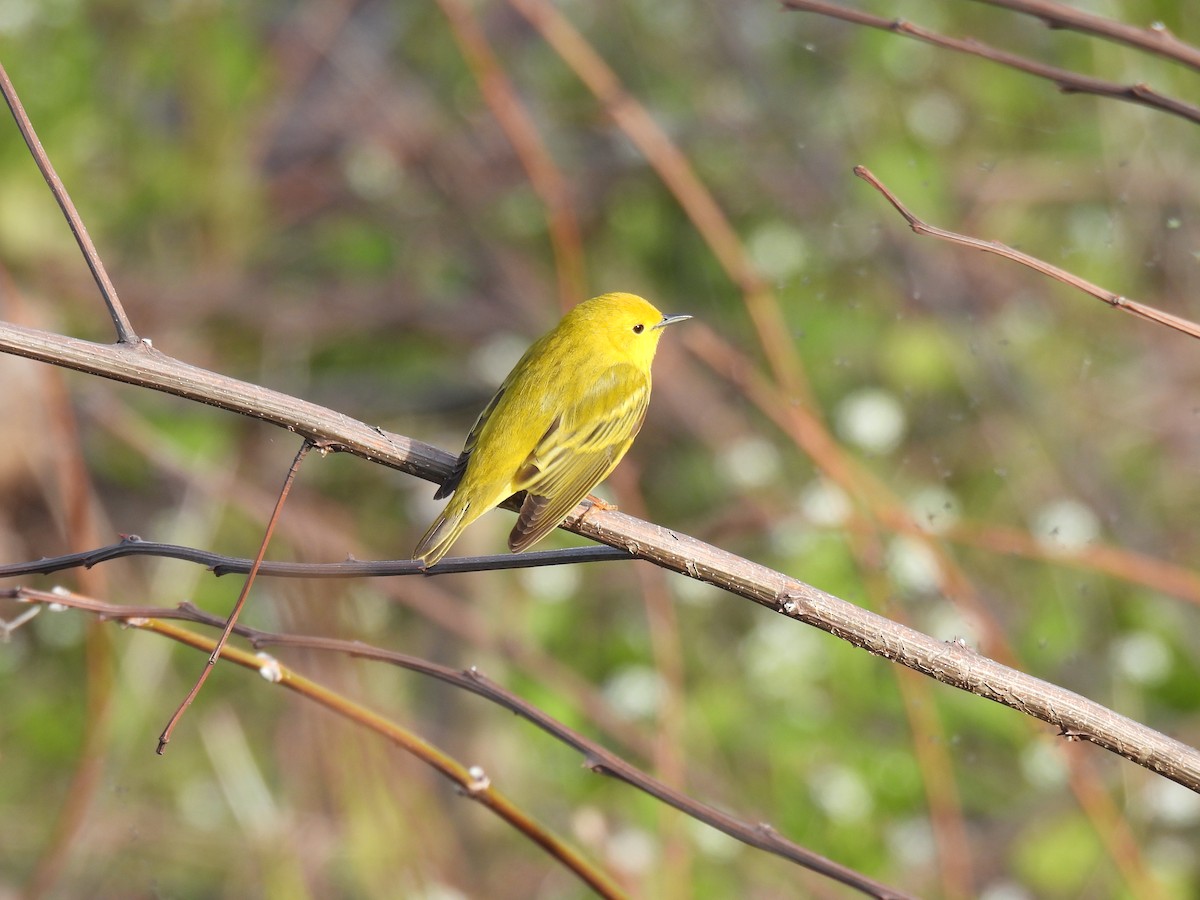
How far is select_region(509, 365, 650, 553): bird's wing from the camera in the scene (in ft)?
8.36

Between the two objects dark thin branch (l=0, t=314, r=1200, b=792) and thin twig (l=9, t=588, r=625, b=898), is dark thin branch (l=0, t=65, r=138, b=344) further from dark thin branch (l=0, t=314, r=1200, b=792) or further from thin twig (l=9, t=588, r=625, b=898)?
thin twig (l=9, t=588, r=625, b=898)

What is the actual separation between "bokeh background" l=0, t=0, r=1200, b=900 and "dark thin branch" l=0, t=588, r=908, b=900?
1.63 metres

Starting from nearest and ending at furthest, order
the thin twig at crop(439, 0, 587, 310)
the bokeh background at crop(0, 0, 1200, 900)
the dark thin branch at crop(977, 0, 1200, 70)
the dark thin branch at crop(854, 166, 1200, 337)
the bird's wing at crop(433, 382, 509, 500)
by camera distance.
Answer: the dark thin branch at crop(854, 166, 1200, 337), the dark thin branch at crop(977, 0, 1200, 70), the bird's wing at crop(433, 382, 509, 500), the thin twig at crop(439, 0, 587, 310), the bokeh background at crop(0, 0, 1200, 900)

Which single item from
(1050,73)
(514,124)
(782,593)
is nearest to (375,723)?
(782,593)


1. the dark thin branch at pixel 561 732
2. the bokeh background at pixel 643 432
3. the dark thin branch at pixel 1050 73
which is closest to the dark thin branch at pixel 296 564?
the dark thin branch at pixel 561 732

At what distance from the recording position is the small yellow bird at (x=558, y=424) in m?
2.56

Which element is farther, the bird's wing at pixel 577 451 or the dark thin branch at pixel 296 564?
the bird's wing at pixel 577 451

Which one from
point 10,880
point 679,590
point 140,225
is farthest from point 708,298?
point 10,880

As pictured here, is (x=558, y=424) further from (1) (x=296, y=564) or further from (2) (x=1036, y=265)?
(2) (x=1036, y=265)

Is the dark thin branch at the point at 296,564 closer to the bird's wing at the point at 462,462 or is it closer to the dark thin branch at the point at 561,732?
the dark thin branch at the point at 561,732

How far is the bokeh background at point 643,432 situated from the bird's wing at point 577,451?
371 mm

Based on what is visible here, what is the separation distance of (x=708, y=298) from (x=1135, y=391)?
2.06m

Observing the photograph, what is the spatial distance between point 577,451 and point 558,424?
9 cm

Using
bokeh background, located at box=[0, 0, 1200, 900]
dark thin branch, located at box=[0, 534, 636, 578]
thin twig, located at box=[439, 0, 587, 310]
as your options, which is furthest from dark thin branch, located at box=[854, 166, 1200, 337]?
thin twig, located at box=[439, 0, 587, 310]
